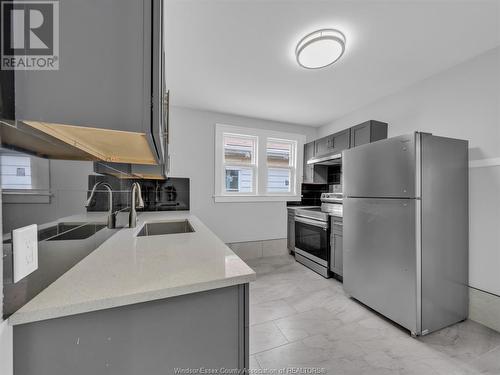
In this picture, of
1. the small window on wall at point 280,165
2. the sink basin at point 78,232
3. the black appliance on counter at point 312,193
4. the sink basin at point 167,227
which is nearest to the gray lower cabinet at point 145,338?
the sink basin at point 78,232

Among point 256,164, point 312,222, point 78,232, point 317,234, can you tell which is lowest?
point 317,234

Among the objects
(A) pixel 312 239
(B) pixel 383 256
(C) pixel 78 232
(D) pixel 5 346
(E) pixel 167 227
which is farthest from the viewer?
(A) pixel 312 239

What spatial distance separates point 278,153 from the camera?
12.9ft

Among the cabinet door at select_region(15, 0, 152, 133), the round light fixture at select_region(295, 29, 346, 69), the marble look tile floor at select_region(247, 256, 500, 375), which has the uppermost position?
the round light fixture at select_region(295, 29, 346, 69)

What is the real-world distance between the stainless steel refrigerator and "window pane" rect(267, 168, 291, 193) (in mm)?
1859

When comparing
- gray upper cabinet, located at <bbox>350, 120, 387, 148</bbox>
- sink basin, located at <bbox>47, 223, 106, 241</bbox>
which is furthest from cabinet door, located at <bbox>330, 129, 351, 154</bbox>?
sink basin, located at <bbox>47, 223, 106, 241</bbox>

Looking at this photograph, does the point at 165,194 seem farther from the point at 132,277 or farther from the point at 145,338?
the point at 145,338

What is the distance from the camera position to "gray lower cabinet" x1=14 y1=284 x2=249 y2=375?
58 cm

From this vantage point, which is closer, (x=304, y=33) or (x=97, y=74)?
(x=97, y=74)

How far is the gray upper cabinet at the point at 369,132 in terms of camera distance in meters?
2.71

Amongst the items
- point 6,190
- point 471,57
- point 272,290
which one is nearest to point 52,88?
point 6,190

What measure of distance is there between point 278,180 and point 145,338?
3403mm

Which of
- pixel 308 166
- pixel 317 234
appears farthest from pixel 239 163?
pixel 317 234

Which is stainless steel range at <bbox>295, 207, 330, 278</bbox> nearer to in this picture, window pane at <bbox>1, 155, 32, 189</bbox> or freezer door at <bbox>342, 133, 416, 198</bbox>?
freezer door at <bbox>342, 133, 416, 198</bbox>
